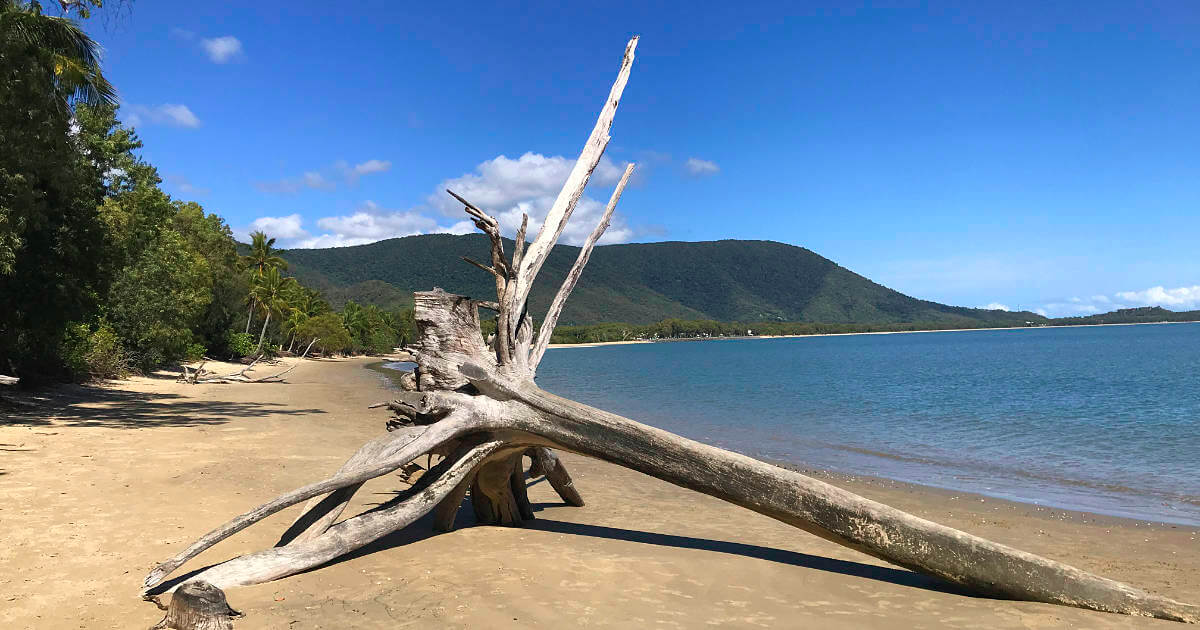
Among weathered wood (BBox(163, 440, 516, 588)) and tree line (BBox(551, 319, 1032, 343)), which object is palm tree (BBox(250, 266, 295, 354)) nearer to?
weathered wood (BBox(163, 440, 516, 588))

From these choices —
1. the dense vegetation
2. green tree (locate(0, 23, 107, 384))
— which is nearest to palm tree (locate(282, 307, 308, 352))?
the dense vegetation

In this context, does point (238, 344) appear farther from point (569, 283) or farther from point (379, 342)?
point (569, 283)

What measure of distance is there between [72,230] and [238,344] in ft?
117

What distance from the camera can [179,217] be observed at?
133 ft

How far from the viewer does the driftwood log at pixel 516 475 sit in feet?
15.0

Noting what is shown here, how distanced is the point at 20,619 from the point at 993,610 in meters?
5.88

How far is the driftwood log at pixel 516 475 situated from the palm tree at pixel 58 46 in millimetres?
11193

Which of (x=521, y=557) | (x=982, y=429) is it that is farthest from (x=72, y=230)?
(x=982, y=429)

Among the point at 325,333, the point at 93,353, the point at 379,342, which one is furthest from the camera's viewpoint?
the point at 379,342

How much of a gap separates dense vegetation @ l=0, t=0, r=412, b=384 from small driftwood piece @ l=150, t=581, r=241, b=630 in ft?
36.7

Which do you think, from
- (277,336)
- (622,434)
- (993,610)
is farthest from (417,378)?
(277,336)

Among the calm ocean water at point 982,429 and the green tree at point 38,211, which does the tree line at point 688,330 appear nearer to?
the calm ocean water at point 982,429

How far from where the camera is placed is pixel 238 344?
47.5 m

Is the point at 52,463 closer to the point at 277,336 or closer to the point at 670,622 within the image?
the point at 670,622
